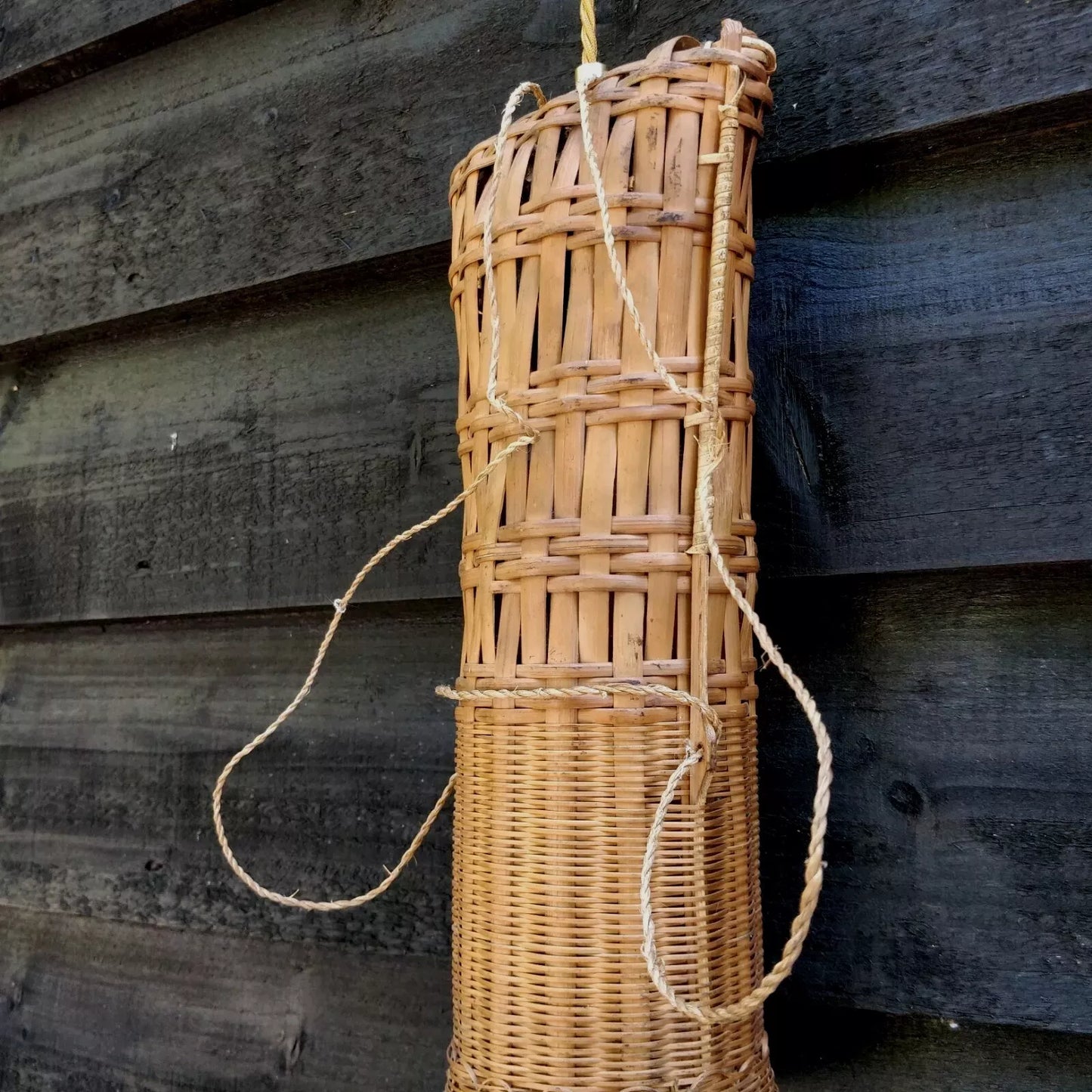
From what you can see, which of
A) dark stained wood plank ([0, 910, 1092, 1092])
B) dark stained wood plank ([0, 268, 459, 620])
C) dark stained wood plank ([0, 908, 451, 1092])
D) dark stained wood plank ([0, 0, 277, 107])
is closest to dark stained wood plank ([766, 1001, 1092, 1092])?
dark stained wood plank ([0, 910, 1092, 1092])

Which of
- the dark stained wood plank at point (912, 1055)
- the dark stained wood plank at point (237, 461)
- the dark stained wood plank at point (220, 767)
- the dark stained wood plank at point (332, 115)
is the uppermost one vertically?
the dark stained wood plank at point (332, 115)

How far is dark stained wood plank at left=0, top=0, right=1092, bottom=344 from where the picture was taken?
59 cm

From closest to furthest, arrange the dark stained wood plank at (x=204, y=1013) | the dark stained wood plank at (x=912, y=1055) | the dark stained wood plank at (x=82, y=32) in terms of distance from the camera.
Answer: the dark stained wood plank at (x=912, y=1055), the dark stained wood plank at (x=204, y=1013), the dark stained wood plank at (x=82, y=32)

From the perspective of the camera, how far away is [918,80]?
1.94 feet

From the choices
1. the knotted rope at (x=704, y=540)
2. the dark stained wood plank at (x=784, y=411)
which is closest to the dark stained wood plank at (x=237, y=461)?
the dark stained wood plank at (x=784, y=411)

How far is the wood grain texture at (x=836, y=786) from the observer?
54cm

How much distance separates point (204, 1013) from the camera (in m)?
0.78

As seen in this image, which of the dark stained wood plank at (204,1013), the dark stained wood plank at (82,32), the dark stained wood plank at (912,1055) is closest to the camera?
the dark stained wood plank at (912,1055)

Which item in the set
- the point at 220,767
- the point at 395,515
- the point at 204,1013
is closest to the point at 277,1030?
the point at 204,1013

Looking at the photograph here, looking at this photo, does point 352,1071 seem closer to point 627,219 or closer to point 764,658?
point 764,658

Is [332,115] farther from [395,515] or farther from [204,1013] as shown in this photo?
[204,1013]

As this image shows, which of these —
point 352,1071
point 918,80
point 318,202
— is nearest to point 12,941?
point 352,1071

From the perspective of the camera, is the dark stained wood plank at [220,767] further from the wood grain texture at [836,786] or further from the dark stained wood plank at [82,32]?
the dark stained wood plank at [82,32]

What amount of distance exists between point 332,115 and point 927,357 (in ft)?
1.67
